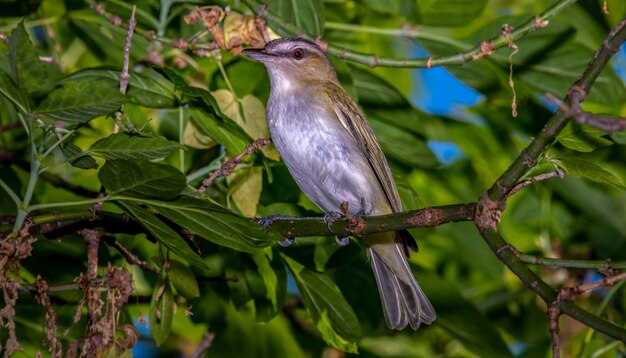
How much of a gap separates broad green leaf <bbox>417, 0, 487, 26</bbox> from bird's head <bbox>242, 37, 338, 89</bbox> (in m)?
0.67

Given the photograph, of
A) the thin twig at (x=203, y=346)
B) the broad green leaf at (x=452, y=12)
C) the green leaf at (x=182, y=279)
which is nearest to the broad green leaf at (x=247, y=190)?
the green leaf at (x=182, y=279)

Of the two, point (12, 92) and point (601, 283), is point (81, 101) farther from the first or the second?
point (601, 283)

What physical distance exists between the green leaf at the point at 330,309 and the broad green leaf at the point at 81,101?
1.40 meters

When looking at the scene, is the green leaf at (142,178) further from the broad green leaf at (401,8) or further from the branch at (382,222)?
the broad green leaf at (401,8)

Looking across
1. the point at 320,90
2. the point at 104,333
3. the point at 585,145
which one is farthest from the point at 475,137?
the point at 104,333

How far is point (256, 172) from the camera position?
377cm

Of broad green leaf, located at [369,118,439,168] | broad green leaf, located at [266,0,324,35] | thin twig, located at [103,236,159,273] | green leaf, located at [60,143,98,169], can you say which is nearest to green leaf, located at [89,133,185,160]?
green leaf, located at [60,143,98,169]

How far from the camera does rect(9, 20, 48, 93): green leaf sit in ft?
9.25

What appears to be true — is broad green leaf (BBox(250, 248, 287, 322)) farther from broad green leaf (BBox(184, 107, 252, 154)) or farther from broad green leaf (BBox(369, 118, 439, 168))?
broad green leaf (BBox(369, 118, 439, 168))

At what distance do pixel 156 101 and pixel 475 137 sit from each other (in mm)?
2688

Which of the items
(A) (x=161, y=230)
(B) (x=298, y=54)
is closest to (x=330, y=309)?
(A) (x=161, y=230)

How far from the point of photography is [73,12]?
15.7ft

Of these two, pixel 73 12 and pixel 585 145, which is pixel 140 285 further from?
pixel 585 145

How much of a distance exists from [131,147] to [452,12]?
285cm
